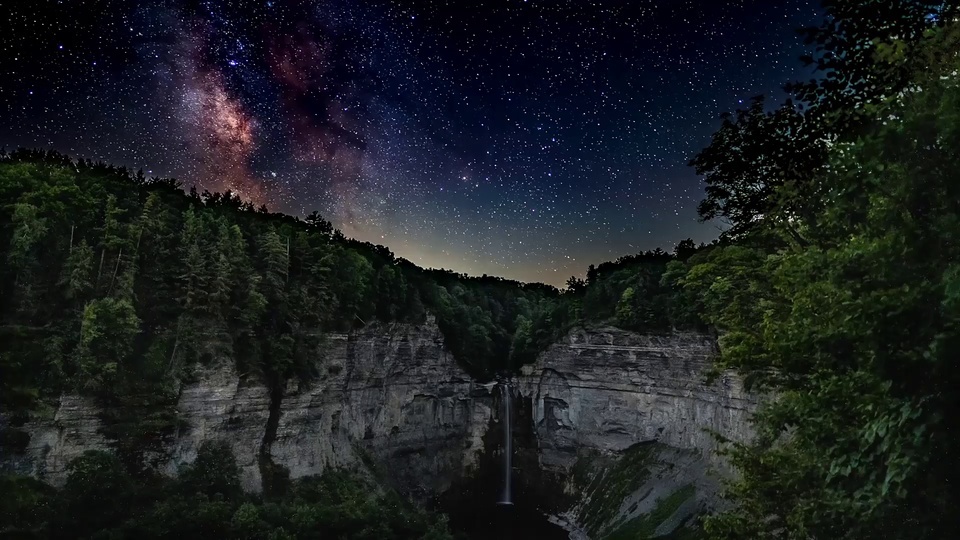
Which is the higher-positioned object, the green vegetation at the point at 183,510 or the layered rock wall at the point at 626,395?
the layered rock wall at the point at 626,395

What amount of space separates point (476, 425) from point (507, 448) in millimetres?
5191

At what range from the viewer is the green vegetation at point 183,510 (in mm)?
28359

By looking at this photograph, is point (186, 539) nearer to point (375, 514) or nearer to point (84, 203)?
point (375, 514)

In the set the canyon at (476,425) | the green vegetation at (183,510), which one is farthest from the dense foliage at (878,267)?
the green vegetation at (183,510)

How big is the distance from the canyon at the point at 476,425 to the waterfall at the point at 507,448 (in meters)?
0.55

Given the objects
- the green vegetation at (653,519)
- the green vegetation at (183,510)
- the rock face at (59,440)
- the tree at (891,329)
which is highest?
the tree at (891,329)

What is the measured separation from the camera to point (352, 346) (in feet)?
171

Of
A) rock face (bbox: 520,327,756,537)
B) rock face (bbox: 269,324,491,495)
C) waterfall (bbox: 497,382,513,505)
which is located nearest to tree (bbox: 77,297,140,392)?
rock face (bbox: 269,324,491,495)

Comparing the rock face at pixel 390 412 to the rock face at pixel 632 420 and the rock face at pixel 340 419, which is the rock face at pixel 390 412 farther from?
the rock face at pixel 632 420

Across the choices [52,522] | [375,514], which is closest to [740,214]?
[375,514]


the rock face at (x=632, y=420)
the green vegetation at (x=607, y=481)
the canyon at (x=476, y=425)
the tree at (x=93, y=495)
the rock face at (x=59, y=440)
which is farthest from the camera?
the green vegetation at (x=607, y=481)

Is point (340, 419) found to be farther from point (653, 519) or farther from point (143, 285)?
point (653, 519)

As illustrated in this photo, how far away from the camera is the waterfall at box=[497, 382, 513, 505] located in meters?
66.2

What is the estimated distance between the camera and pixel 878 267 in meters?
8.67
